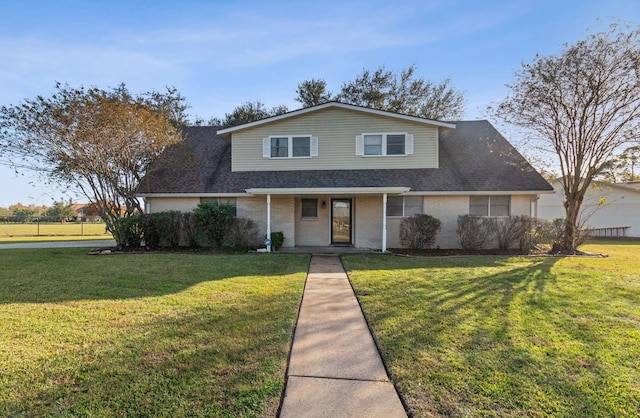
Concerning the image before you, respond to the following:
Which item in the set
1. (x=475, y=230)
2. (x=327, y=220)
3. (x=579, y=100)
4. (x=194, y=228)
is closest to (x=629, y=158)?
(x=579, y=100)

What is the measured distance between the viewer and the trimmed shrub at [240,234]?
455 inches

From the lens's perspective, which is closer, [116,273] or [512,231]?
[116,273]

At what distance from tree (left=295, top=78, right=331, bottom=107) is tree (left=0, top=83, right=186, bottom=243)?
11844 mm

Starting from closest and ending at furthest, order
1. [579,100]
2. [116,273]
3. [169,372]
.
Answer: [169,372] < [116,273] < [579,100]

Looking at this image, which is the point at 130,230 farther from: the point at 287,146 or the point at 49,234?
the point at 49,234

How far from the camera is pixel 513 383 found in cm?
269

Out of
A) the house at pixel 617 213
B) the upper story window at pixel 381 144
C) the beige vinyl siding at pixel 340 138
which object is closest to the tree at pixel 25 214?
the beige vinyl siding at pixel 340 138

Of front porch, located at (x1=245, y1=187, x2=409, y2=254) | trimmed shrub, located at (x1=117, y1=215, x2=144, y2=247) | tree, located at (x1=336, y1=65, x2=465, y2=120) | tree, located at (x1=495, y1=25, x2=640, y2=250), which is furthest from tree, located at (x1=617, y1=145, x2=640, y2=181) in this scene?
trimmed shrub, located at (x1=117, y1=215, x2=144, y2=247)

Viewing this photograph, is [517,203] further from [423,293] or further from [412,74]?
[412,74]

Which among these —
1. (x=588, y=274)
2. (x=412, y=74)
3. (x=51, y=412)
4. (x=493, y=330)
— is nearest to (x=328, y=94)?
(x=412, y=74)

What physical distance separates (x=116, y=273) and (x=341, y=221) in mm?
8337

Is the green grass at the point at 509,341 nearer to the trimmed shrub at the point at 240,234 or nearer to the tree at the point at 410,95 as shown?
the trimmed shrub at the point at 240,234

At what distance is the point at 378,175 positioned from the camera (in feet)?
41.1

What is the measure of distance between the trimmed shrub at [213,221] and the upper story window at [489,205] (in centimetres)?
971
